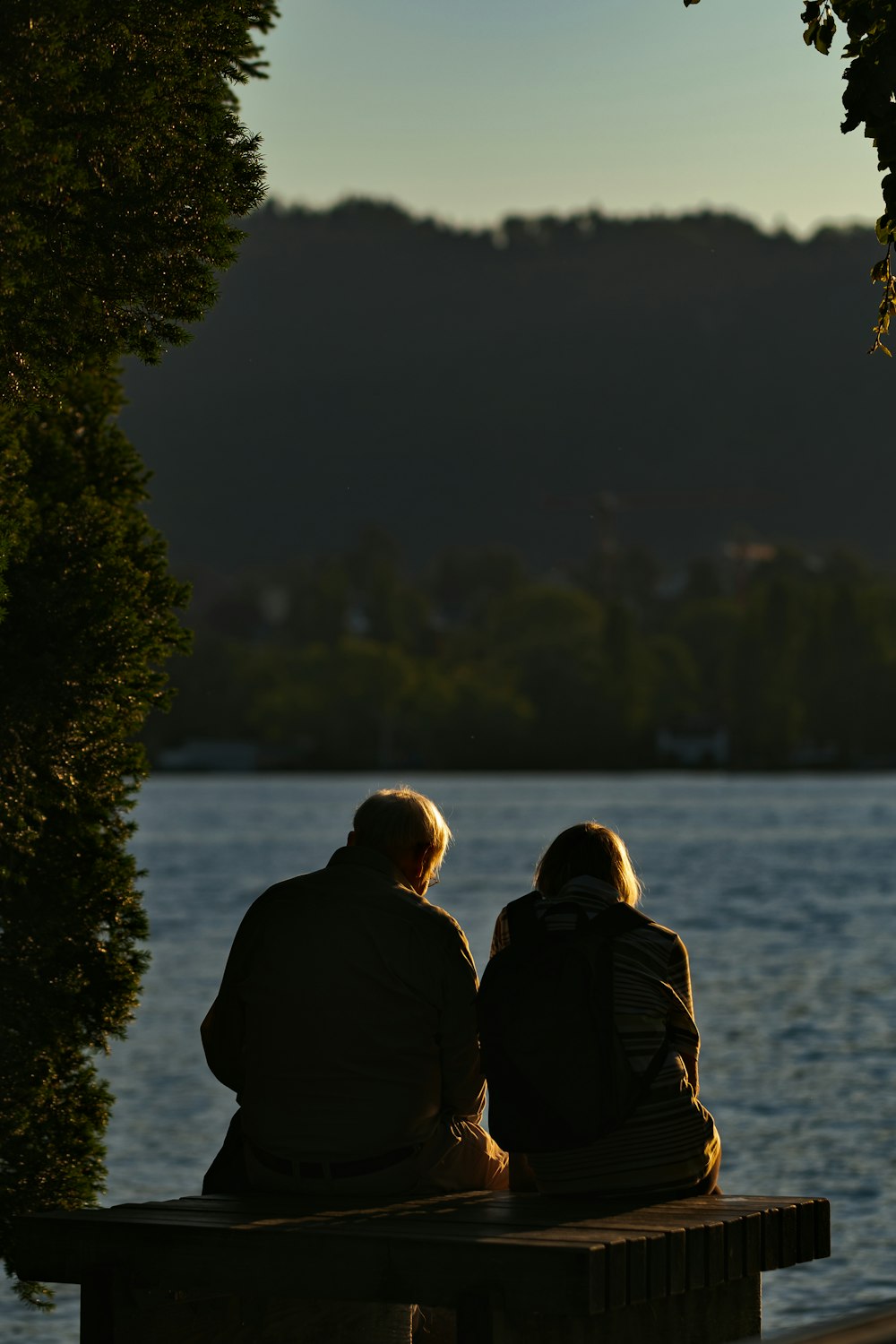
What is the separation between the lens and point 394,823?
486 centimetres

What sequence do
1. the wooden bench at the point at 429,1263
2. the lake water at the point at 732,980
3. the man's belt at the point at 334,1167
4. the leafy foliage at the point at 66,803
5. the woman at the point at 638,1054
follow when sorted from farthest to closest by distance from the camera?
the lake water at the point at 732,980 → the leafy foliage at the point at 66,803 → the man's belt at the point at 334,1167 → the woman at the point at 638,1054 → the wooden bench at the point at 429,1263

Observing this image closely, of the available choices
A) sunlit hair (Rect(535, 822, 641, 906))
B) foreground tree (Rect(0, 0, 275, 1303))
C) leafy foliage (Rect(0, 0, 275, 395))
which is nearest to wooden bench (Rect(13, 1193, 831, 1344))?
sunlit hair (Rect(535, 822, 641, 906))

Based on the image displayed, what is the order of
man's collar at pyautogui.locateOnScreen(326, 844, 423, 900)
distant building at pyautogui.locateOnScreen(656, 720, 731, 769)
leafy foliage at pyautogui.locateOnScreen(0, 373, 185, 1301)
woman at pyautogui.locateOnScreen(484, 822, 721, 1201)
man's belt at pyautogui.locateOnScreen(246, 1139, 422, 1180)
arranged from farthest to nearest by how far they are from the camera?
distant building at pyautogui.locateOnScreen(656, 720, 731, 769), leafy foliage at pyautogui.locateOnScreen(0, 373, 185, 1301), man's collar at pyautogui.locateOnScreen(326, 844, 423, 900), man's belt at pyautogui.locateOnScreen(246, 1139, 422, 1180), woman at pyautogui.locateOnScreen(484, 822, 721, 1201)

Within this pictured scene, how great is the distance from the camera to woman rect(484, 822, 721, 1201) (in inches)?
180

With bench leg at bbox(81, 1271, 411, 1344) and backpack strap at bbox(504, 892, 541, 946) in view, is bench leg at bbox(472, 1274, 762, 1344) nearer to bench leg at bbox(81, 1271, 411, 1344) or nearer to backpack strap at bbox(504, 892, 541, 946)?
bench leg at bbox(81, 1271, 411, 1344)

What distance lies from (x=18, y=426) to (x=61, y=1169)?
2.25m

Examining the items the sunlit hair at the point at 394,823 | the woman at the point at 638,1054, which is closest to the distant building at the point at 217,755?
the sunlit hair at the point at 394,823

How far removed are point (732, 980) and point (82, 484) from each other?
2746cm

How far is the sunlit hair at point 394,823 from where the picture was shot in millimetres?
4863

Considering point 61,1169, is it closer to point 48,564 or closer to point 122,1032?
point 122,1032

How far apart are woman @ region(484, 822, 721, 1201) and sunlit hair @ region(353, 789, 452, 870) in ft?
1.03

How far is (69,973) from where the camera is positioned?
6203 mm

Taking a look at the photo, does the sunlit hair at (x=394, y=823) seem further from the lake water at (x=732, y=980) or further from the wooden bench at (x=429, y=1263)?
the lake water at (x=732, y=980)

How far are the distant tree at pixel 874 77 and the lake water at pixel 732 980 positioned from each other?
167 inches
